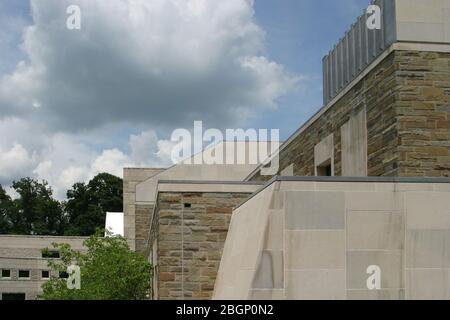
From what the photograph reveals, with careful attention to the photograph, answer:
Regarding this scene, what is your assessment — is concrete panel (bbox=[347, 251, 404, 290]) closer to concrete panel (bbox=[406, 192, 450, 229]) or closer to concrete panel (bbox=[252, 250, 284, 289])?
concrete panel (bbox=[406, 192, 450, 229])

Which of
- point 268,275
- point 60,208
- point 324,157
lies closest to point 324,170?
point 324,157

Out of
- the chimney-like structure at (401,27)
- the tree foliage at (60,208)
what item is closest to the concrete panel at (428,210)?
the chimney-like structure at (401,27)

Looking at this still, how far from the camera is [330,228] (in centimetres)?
1000

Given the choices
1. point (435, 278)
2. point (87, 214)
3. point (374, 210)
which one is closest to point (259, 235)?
A: point (374, 210)

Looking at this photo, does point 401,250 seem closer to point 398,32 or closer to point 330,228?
point 330,228

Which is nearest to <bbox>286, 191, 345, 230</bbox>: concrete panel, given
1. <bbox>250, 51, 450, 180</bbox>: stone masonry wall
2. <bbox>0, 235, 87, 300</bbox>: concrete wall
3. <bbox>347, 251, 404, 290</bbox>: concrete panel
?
<bbox>347, 251, 404, 290</bbox>: concrete panel

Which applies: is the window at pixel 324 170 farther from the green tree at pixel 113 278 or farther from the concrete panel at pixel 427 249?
the concrete panel at pixel 427 249

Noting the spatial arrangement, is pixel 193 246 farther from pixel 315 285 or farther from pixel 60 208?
pixel 60 208

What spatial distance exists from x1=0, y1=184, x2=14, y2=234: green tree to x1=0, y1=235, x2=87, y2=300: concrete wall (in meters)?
38.6

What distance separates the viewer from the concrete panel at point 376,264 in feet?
32.6

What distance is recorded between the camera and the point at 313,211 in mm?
10008

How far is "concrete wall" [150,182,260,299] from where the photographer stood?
18.4 meters
